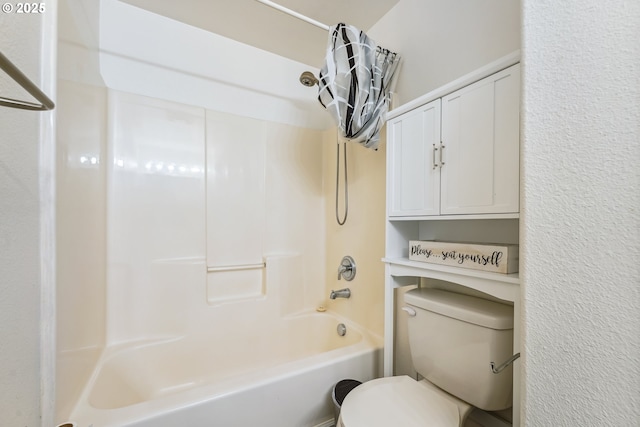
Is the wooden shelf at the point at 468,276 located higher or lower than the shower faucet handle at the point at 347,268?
higher

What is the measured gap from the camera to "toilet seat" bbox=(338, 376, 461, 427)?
2.75 feet

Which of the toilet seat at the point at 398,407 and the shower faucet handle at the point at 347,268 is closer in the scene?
the toilet seat at the point at 398,407

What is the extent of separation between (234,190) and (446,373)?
5.26ft

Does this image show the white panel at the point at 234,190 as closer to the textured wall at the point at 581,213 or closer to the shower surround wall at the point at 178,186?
the shower surround wall at the point at 178,186

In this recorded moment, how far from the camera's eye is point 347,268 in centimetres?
178

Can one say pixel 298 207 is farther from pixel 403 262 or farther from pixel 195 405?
pixel 195 405

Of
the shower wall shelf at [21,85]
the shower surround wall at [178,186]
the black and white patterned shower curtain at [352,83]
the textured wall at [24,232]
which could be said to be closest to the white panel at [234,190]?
the shower surround wall at [178,186]

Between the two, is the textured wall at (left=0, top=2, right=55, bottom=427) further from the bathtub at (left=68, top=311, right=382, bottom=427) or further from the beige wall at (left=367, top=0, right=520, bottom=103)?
the beige wall at (left=367, top=0, right=520, bottom=103)

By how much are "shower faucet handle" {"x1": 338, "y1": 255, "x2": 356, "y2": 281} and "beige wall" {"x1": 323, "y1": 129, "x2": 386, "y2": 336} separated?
33mm

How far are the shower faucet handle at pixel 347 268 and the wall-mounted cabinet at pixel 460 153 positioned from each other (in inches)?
26.3

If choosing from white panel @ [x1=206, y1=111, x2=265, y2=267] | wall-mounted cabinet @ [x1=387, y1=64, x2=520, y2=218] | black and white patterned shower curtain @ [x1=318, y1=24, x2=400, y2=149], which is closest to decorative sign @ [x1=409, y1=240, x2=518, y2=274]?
wall-mounted cabinet @ [x1=387, y1=64, x2=520, y2=218]

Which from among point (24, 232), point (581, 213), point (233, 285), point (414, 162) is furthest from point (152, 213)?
point (581, 213)

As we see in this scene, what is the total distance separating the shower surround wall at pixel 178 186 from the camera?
1.22 meters

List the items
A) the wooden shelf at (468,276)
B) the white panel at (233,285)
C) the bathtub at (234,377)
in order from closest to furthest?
1. the wooden shelf at (468,276)
2. the bathtub at (234,377)
3. the white panel at (233,285)
